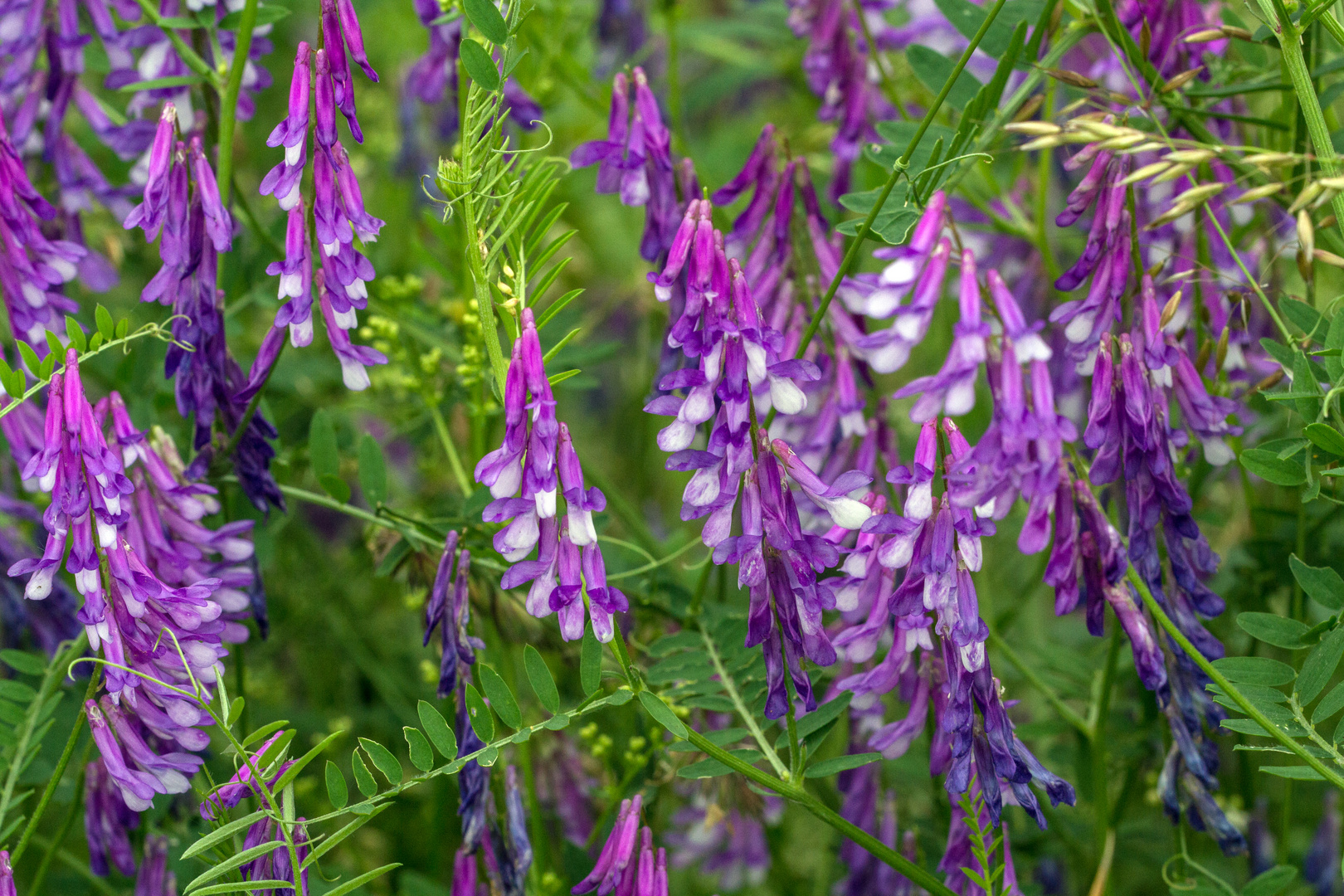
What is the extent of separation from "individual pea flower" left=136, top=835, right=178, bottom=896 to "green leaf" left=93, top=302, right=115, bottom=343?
0.58 metres

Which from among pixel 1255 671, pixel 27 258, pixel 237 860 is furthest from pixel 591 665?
pixel 27 258

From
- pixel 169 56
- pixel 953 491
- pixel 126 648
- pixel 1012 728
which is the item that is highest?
pixel 169 56

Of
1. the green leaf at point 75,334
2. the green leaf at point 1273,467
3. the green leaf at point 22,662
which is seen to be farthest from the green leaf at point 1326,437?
the green leaf at point 22,662

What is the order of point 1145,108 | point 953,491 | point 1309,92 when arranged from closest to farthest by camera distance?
point 953,491
point 1309,92
point 1145,108

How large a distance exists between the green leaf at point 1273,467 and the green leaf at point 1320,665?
15 centimetres

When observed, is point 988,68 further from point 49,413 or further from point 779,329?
point 49,413

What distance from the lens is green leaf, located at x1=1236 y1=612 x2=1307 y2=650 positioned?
118cm

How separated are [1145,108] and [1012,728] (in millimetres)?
651

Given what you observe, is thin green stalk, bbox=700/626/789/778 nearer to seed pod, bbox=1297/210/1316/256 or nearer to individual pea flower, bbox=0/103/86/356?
seed pod, bbox=1297/210/1316/256

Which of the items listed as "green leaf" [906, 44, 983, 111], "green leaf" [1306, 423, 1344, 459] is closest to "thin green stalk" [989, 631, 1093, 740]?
"green leaf" [1306, 423, 1344, 459]

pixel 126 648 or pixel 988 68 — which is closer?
pixel 126 648

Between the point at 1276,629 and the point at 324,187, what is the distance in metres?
1.05

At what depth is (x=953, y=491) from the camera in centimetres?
101

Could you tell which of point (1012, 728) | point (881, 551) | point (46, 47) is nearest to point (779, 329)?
point (881, 551)
